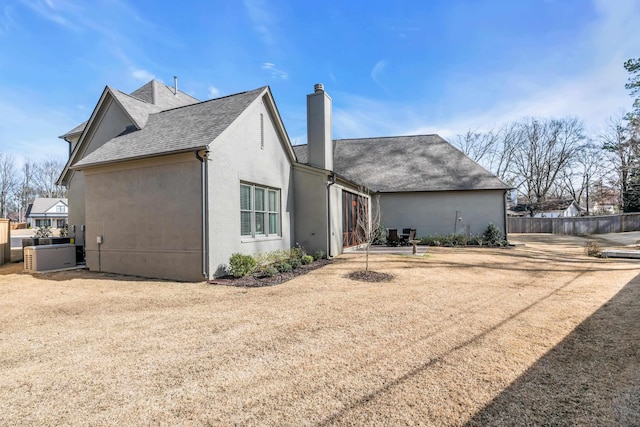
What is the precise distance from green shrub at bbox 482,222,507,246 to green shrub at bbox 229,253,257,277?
14.7 meters

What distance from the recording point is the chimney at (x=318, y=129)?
1280cm

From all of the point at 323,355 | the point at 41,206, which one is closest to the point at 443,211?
the point at 323,355

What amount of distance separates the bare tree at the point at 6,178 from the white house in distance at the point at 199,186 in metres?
42.2

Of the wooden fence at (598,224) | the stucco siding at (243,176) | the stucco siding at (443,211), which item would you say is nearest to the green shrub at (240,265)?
the stucco siding at (243,176)

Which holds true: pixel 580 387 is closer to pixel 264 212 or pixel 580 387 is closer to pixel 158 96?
pixel 264 212

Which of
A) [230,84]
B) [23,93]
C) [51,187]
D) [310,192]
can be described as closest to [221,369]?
[310,192]

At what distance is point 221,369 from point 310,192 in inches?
369

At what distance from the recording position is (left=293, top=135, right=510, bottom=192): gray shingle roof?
19.8 m

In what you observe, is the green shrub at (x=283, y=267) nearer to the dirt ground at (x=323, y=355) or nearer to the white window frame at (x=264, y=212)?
the white window frame at (x=264, y=212)

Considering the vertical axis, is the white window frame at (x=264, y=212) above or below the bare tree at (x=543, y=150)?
below

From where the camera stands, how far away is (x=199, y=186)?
846 cm

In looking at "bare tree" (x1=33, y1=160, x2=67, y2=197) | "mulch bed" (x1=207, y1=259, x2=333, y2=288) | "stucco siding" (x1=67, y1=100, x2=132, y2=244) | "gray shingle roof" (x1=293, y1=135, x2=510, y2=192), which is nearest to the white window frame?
"mulch bed" (x1=207, y1=259, x2=333, y2=288)

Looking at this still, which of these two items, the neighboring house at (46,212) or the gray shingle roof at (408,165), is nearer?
the gray shingle roof at (408,165)

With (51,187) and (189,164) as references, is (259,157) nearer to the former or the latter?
(189,164)
